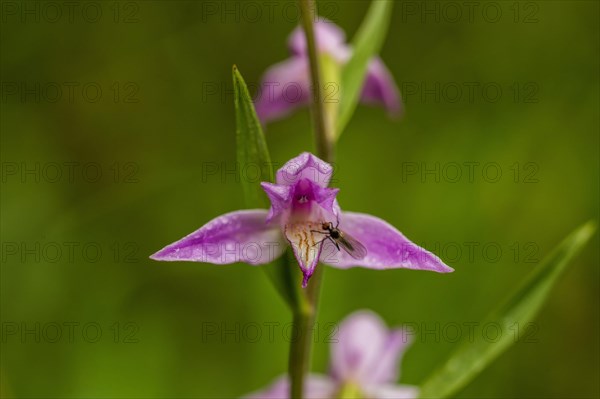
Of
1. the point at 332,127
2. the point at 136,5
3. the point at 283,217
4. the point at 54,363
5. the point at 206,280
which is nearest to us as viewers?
the point at 283,217

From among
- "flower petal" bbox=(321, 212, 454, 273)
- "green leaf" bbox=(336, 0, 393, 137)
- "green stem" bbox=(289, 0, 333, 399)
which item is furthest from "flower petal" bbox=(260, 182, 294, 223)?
"green leaf" bbox=(336, 0, 393, 137)

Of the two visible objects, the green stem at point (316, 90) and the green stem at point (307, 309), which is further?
the green stem at point (307, 309)

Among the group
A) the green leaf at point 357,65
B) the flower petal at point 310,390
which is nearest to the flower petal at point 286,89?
the green leaf at point 357,65

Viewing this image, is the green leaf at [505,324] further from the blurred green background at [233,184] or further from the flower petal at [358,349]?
the blurred green background at [233,184]

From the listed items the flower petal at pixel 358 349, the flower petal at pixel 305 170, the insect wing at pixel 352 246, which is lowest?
the flower petal at pixel 358 349

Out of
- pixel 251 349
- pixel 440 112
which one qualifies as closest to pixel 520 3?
pixel 440 112

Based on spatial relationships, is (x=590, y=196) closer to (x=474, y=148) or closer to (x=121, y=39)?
(x=474, y=148)
